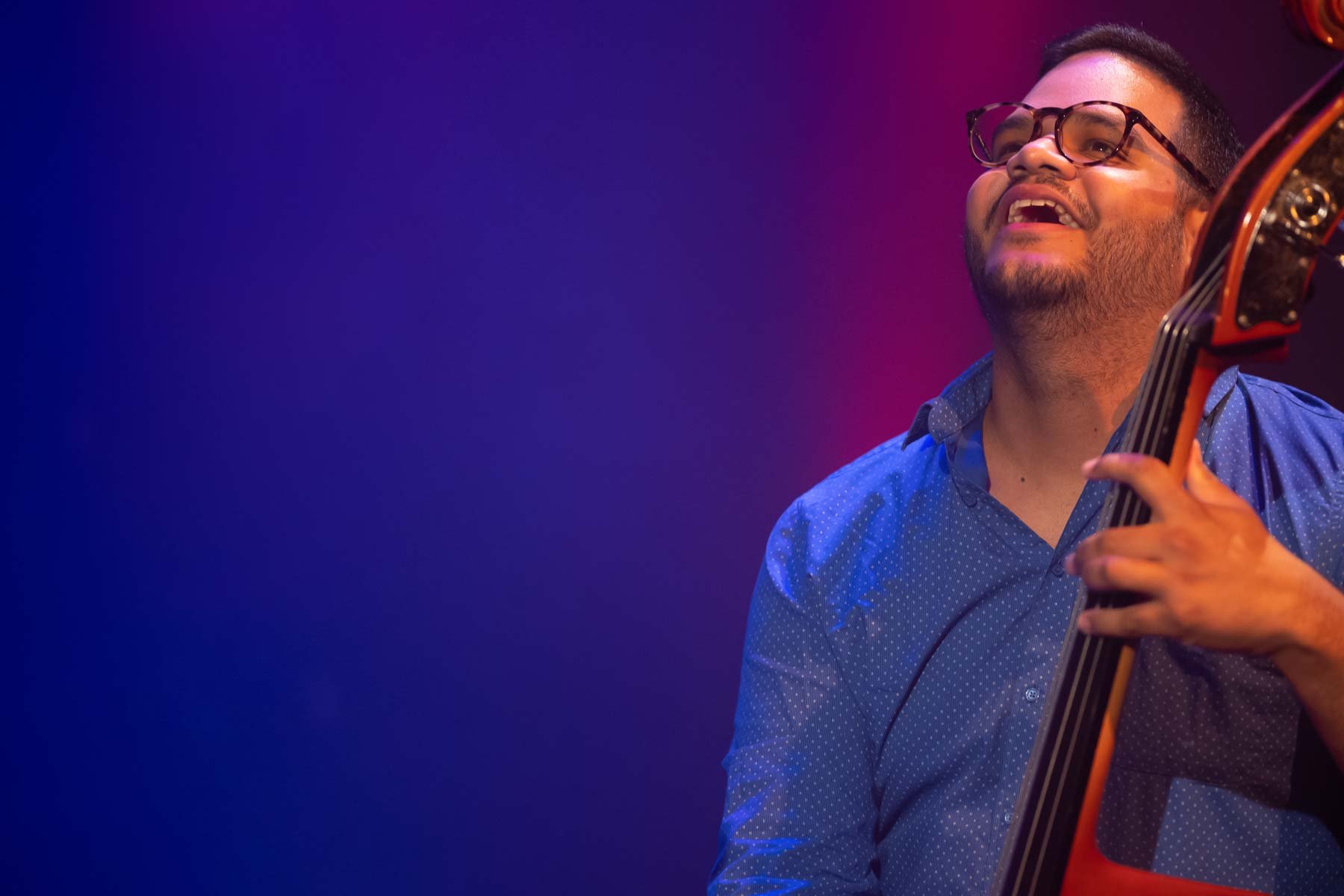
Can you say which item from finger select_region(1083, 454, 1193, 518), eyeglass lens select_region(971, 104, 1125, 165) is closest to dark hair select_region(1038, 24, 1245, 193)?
eyeglass lens select_region(971, 104, 1125, 165)

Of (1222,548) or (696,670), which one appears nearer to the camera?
(1222,548)

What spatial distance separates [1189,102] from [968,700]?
0.92 meters

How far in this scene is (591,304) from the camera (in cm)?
213

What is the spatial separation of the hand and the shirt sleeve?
0.69 meters

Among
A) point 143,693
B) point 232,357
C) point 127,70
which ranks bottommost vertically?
point 143,693

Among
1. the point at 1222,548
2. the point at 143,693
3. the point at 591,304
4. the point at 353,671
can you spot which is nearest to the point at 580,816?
the point at 353,671

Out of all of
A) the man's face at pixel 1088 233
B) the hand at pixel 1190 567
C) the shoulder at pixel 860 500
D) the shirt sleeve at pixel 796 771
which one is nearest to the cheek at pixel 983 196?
the man's face at pixel 1088 233

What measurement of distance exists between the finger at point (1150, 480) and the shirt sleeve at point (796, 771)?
766 millimetres

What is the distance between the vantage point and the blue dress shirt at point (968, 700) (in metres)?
1.23

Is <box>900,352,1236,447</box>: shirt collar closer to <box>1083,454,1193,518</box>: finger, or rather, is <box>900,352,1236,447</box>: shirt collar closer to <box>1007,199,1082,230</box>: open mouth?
<box>1007,199,1082,230</box>: open mouth

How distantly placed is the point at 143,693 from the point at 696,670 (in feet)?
3.43

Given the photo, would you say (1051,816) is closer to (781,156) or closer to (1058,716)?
(1058,716)

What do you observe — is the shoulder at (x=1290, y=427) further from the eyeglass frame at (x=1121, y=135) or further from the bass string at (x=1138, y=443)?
the bass string at (x=1138, y=443)

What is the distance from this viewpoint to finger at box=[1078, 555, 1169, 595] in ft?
2.48
